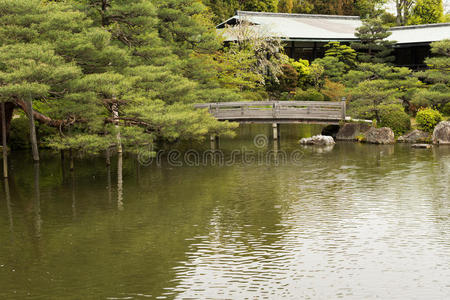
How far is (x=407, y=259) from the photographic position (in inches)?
525

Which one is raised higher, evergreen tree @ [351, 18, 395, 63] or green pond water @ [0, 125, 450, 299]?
evergreen tree @ [351, 18, 395, 63]

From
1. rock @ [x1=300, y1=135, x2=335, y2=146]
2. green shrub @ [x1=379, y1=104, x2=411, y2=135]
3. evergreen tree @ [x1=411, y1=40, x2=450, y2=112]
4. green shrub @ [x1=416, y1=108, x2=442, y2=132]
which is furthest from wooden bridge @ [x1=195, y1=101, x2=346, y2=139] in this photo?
evergreen tree @ [x1=411, y1=40, x2=450, y2=112]

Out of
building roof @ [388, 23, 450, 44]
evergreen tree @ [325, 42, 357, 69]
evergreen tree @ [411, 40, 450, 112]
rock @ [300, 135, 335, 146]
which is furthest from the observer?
evergreen tree @ [325, 42, 357, 69]

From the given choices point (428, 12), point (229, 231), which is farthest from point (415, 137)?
point (428, 12)

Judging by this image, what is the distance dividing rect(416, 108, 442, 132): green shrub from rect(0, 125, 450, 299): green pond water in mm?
8007

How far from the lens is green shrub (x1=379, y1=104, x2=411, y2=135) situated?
3656cm

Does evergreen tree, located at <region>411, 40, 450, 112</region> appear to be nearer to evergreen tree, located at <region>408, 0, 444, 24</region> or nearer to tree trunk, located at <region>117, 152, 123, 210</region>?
tree trunk, located at <region>117, 152, 123, 210</region>

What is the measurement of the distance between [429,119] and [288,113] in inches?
324

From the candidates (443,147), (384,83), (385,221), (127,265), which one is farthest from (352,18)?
(127,265)

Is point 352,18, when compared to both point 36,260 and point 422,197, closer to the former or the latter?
point 422,197

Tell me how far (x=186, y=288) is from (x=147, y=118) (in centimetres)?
1326

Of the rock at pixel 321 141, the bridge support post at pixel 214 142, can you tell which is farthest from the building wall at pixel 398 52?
the rock at pixel 321 141

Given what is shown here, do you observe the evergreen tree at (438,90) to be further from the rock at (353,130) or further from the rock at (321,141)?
the rock at (321,141)

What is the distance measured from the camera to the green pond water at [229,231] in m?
12.0
